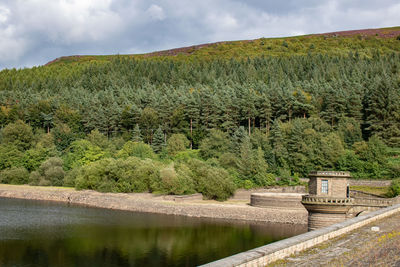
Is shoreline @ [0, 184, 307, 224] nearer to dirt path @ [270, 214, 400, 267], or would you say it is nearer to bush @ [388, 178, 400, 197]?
bush @ [388, 178, 400, 197]

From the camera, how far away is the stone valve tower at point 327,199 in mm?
27750

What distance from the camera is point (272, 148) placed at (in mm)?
65938

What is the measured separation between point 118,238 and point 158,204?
57.3 ft

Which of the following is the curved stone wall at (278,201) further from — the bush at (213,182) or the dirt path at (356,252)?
the dirt path at (356,252)

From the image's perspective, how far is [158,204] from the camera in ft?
171

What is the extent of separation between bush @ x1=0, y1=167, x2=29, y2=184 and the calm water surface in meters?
22.8

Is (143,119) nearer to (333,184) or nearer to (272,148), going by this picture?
(272,148)

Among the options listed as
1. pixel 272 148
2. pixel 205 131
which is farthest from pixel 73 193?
pixel 272 148

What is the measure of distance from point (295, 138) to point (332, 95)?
1465cm

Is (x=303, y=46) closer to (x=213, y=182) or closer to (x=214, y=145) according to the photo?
(x=214, y=145)

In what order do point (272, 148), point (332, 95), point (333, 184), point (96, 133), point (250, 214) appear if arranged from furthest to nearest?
1. point (96, 133)
2. point (332, 95)
3. point (272, 148)
4. point (250, 214)
5. point (333, 184)

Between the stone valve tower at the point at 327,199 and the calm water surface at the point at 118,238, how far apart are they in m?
6.57

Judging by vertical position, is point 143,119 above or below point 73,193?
above

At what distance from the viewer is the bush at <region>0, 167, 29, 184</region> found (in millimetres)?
Answer: 71500
